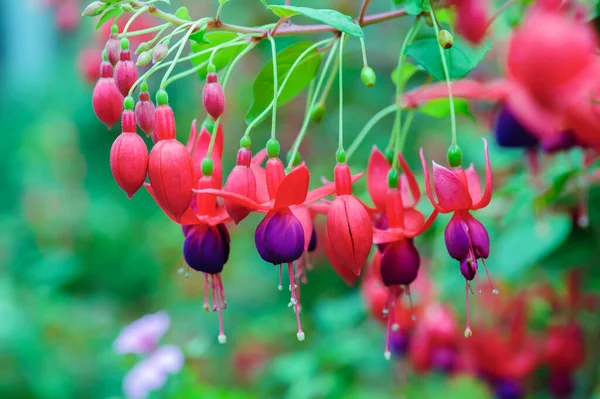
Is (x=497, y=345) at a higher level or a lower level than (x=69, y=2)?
lower

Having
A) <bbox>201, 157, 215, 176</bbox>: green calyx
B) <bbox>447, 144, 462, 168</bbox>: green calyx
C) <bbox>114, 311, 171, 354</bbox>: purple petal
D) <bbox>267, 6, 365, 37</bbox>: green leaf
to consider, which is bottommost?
<bbox>114, 311, 171, 354</bbox>: purple petal

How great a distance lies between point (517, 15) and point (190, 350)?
0.83 metres

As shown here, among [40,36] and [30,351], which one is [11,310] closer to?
[30,351]

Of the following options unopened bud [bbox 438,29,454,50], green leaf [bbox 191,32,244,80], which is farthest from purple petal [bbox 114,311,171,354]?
unopened bud [bbox 438,29,454,50]

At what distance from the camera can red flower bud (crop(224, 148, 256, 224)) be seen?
2.02 feet

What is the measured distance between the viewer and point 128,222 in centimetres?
316

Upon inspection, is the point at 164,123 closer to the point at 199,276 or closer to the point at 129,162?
the point at 129,162

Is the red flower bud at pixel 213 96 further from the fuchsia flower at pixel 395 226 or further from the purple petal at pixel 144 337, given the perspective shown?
the purple petal at pixel 144 337

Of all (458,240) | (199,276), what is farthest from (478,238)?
(199,276)

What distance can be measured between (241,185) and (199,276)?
2.01 meters

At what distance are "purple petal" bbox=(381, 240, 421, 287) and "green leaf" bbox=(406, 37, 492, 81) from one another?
17 cm

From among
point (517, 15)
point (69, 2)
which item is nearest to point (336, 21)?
point (517, 15)

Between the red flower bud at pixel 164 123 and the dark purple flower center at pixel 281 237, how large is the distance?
0.12 metres

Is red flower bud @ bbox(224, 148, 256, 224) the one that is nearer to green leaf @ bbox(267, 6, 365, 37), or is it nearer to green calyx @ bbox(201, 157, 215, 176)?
green calyx @ bbox(201, 157, 215, 176)
